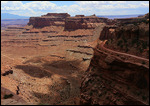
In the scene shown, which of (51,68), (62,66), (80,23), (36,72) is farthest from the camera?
(80,23)

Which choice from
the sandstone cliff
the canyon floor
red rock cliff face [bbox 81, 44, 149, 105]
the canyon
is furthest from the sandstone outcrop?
red rock cliff face [bbox 81, 44, 149, 105]

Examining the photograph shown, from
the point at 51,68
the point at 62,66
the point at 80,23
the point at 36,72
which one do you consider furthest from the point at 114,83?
the point at 80,23

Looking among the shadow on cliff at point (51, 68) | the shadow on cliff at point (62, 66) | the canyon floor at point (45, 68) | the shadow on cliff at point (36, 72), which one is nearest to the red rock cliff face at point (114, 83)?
the canyon floor at point (45, 68)

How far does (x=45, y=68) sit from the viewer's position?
158 feet

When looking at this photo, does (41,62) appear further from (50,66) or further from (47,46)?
(47,46)

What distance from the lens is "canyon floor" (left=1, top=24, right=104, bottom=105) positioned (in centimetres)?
2738

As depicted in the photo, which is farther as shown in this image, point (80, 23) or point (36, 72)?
point (80, 23)

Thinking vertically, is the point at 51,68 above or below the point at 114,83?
below

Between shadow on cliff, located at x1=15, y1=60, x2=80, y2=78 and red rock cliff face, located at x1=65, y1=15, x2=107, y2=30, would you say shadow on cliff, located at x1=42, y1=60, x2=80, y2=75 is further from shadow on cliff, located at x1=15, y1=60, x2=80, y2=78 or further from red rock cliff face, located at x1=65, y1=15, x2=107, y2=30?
red rock cliff face, located at x1=65, y1=15, x2=107, y2=30

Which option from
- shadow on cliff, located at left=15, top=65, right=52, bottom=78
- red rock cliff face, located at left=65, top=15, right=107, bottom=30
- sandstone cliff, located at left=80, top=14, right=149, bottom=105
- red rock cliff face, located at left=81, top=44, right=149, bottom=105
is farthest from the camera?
red rock cliff face, located at left=65, top=15, right=107, bottom=30

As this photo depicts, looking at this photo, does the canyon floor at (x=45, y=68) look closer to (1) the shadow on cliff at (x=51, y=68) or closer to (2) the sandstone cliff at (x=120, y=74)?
(1) the shadow on cliff at (x=51, y=68)

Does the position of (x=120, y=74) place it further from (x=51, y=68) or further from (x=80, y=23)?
(x=80, y=23)

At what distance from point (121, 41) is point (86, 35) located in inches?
2337

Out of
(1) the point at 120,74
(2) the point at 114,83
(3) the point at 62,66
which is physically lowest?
(3) the point at 62,66
